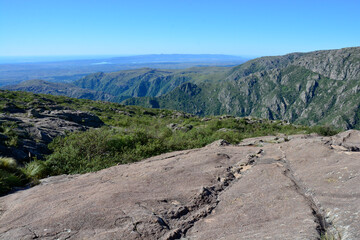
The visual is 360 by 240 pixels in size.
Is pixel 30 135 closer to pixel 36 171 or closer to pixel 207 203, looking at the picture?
pixel 36 171

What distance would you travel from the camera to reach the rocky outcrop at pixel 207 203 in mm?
3977

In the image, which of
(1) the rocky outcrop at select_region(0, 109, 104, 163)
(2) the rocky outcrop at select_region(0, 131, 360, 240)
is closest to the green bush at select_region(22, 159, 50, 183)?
(1) the rocky outcrop at select_region(0, 109, 104, 163)

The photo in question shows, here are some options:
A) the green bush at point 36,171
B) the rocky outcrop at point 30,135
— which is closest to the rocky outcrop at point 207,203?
the green bush at point 36,171

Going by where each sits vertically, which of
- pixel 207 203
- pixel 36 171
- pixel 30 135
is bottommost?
pixel 36 171

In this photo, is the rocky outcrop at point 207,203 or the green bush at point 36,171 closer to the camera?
the rocky outcrop at point 207,203

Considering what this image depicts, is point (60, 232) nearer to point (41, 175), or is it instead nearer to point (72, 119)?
point (41, 175)

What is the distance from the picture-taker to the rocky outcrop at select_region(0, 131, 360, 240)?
3.98m

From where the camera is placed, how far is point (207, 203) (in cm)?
516

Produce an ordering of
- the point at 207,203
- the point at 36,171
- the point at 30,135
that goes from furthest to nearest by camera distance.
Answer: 1. the point at 30,135
2. the point at 36,171
3. the point at 207,203

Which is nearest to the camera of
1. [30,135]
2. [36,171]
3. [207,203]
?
[207,203]

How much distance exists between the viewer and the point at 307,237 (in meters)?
3.29

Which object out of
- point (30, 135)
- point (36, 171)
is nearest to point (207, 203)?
point (36, 171)

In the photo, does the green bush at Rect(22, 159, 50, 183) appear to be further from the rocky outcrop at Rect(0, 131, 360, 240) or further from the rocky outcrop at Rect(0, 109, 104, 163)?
the rocky outcrop at Rect(0, 131, 360, 240)

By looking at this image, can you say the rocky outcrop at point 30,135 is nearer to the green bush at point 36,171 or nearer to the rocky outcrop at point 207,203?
the green bush at point 36,171
